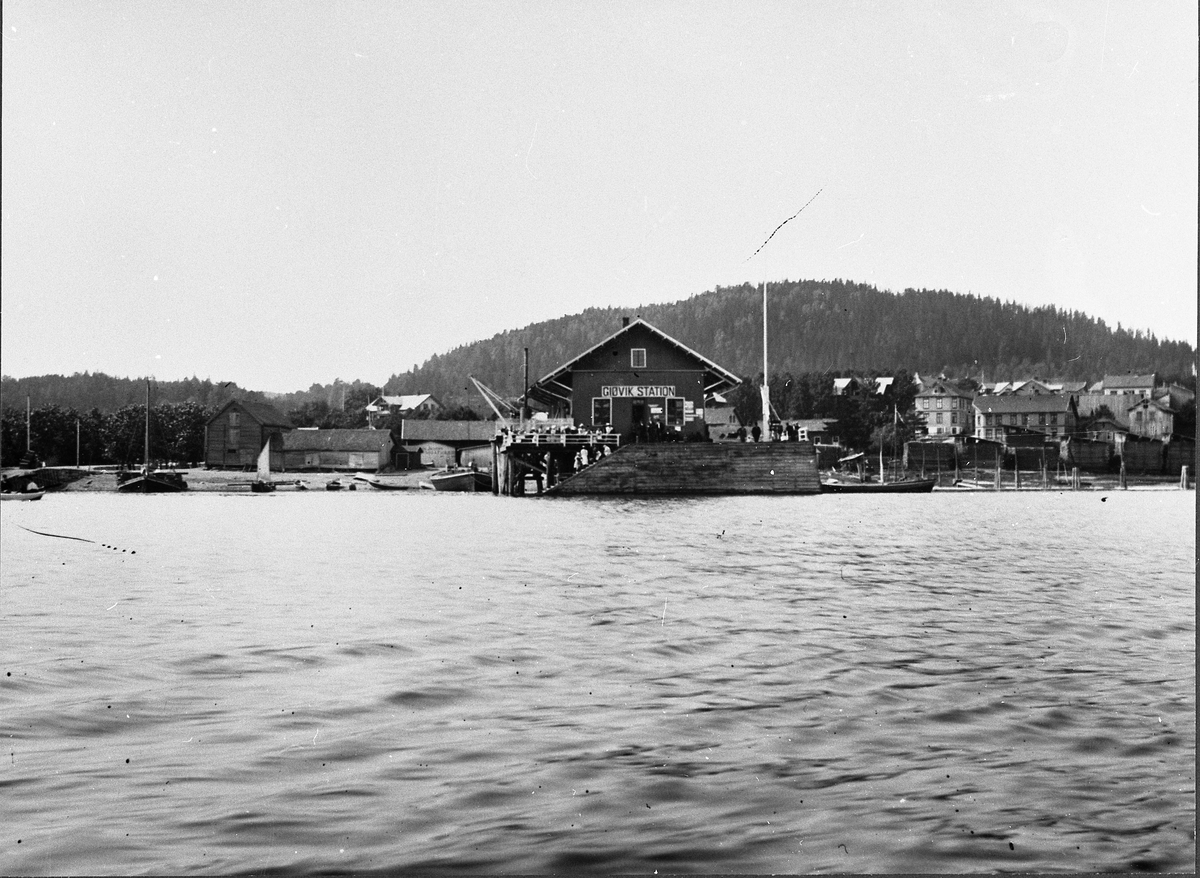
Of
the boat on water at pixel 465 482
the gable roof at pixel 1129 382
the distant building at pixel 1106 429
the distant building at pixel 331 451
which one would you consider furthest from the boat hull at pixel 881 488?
Result: the gable roof at pixel 1129 382

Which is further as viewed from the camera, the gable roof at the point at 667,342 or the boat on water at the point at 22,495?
the gable roof at the point at 667,342

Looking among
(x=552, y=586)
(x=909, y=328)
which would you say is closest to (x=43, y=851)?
(x=552, y=586)

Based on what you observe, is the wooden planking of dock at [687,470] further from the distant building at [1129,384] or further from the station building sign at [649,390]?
the distant building at [1129,384]

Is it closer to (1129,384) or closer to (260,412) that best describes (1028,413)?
(1129,384)

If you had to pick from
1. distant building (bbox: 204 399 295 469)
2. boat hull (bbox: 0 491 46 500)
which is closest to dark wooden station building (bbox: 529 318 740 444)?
boat hull (bbox: 0 491 46 500)

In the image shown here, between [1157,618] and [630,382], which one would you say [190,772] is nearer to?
[1157,618]

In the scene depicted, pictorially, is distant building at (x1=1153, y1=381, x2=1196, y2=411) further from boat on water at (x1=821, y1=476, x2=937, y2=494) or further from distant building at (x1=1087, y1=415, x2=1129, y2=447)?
boat on water at (x1=821, y1=476, x2=937, y2=494)
